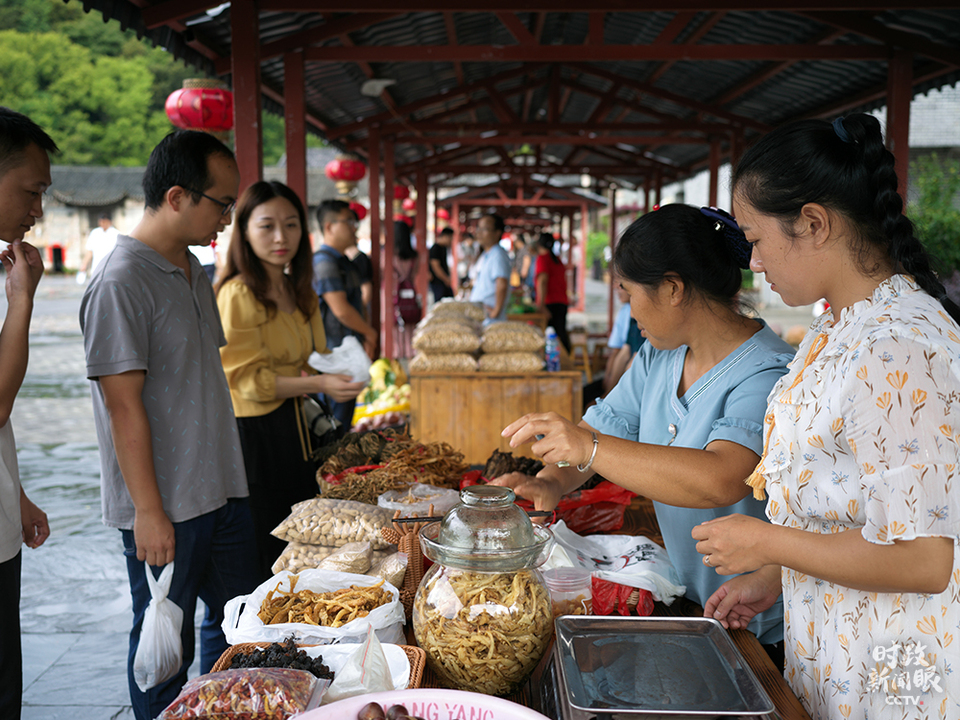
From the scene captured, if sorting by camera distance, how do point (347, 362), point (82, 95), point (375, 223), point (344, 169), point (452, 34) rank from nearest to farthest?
point (347, 362)
point (452, 34)
point (375, 223)
point (344, 169)
point (82, 95)

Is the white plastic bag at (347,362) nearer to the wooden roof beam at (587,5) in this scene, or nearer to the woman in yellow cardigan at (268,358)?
the woman in yellow cardigan at (268,358)

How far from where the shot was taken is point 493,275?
22.0 feet

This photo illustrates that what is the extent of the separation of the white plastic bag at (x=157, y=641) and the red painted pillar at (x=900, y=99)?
4827 mm

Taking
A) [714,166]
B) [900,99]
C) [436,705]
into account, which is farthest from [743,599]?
[714,166]

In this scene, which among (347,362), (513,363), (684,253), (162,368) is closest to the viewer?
(684,253)

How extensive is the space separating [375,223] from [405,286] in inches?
41.2

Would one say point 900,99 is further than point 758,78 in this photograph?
No

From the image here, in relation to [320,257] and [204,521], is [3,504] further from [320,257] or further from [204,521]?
[320,257]

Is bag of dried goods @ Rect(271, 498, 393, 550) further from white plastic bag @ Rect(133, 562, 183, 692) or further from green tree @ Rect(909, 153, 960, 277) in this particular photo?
green tree @ Rect(909, 153, 960, 277)

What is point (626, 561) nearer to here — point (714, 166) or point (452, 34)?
point (452, 34)

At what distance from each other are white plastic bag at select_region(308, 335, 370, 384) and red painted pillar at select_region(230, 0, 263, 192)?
1.16m

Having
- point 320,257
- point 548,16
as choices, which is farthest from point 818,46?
point 320,257

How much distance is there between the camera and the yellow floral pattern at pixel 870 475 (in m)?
0.95

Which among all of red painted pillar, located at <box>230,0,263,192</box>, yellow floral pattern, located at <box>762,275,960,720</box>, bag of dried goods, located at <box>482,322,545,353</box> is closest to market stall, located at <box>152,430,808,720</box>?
yellow floral pattern, located at <box>762,275,960,720</box>
